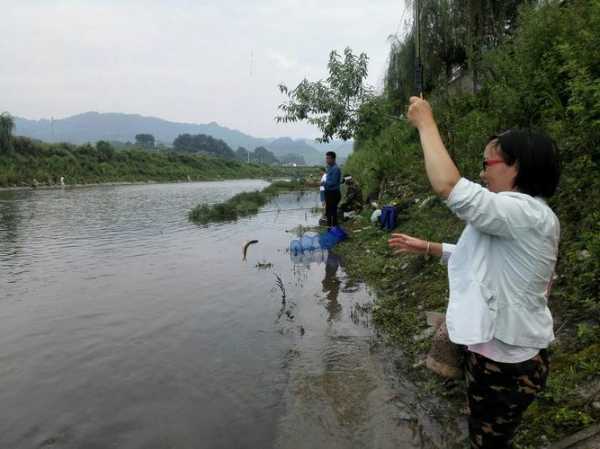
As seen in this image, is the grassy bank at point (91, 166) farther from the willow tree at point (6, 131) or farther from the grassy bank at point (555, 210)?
the grassy bank at point (555, 210)

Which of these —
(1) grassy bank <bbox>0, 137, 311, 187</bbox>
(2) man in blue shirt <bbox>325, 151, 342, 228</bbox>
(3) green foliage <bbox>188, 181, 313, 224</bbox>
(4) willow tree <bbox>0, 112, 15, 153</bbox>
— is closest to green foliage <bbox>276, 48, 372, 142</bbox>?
(2) man in blue shirt <bbox>325, 151, 342, 228</bbox>

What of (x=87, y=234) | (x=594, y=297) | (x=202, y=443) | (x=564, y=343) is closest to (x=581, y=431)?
(x=564, y=343)

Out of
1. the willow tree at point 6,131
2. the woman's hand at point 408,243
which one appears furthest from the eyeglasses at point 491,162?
the willow tree at point 6,131

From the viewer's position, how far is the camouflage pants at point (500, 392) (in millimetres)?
1804

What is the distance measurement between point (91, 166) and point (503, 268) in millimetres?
66515

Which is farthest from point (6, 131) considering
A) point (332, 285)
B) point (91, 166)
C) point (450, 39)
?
point (332, 285)

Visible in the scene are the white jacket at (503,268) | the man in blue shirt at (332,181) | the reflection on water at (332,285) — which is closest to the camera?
the white jacket at (503,268)

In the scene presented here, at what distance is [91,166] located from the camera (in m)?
60.3

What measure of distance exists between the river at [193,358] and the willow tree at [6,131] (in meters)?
50.7

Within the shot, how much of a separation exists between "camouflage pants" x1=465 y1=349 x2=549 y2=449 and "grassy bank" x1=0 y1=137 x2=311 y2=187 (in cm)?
5180

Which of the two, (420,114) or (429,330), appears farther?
(429,330)

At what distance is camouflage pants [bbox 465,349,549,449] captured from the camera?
1804 millimetres

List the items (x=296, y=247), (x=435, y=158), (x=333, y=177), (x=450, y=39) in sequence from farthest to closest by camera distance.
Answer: (x=450, y=39) → (x=333, y=177) → (x=296, y=247) → (x=435, y=158)

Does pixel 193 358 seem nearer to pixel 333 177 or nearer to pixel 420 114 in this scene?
pixel 420 114
